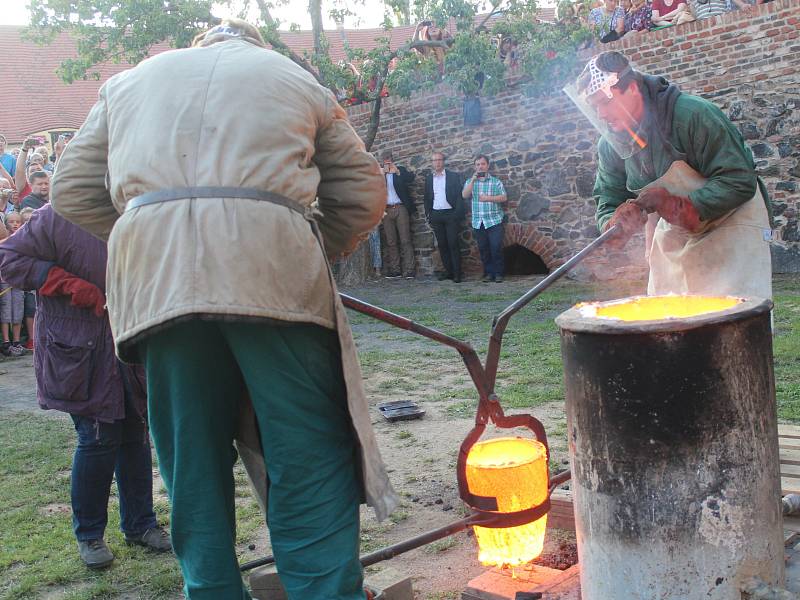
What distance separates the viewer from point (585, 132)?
12523 mm

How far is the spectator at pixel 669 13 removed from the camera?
11.3 meters

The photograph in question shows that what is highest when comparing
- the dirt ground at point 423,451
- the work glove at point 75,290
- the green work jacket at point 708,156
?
the green work jacket at point 708,156

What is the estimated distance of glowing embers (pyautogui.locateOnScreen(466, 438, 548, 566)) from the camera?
2.83 metres

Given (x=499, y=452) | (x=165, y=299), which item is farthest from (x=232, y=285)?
(x=499, y=452)

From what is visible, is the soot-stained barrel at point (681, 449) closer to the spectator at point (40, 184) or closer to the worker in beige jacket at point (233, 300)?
the worker in beige jacket at point (233, 300)

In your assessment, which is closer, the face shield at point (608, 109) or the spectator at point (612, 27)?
the face shield at point (608, 109)

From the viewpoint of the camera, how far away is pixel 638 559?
249 cm

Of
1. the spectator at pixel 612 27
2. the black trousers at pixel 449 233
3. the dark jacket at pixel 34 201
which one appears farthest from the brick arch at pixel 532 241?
the dark jacket at pixel 34 201

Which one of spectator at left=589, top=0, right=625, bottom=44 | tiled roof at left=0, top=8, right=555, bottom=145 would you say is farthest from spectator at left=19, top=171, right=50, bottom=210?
tiled roof at left=0, top=8, right=555, bottom=145

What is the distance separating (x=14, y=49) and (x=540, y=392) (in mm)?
25249

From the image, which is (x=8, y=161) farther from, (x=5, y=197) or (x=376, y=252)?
(x=376, y=252)

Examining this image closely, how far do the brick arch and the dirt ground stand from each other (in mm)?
2870

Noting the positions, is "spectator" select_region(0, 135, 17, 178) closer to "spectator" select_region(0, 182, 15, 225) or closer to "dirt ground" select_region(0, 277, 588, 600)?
"spectator" select_region(0, 182, 15, 225)

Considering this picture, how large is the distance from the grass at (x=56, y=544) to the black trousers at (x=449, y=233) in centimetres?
882
